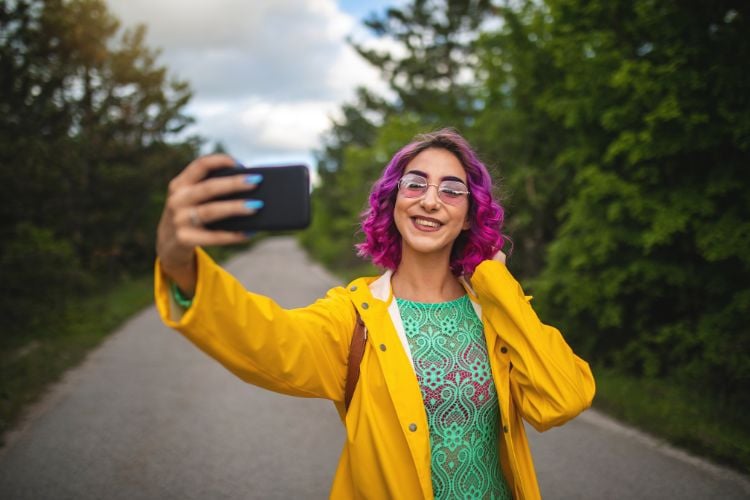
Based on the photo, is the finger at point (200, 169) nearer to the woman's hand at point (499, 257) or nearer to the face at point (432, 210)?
the face at point (432, 210)

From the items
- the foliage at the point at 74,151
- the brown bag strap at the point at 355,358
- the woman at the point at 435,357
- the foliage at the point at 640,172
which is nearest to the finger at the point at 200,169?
the woman at the point at 435,357

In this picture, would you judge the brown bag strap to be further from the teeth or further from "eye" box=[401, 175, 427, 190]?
"eye" box=[401, 175, 427, 190]

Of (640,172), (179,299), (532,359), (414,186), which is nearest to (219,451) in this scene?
(414,186)

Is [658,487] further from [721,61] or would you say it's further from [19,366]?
[19,366]

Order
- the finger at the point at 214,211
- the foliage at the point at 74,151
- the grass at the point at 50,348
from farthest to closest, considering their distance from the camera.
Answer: the foliage at the point at 74,151
the grass at the point at 50,348
the finger at the point at 214,211

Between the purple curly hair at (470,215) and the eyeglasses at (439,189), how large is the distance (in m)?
0.13

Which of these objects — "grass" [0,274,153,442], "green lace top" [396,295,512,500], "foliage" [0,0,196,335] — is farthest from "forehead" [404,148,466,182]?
"foliage" [0,0,196,335]

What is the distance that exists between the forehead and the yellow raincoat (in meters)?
0.40

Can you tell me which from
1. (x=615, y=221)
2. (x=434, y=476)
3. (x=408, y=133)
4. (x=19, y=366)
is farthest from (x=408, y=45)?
(x=434, y=476)

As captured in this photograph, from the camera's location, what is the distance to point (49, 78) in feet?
33.2

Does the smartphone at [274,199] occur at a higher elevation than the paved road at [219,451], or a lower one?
higher

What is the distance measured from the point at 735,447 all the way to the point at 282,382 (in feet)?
14.5

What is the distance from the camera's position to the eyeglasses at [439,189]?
6.85ft

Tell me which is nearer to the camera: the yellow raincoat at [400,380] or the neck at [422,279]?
the yellow raincoat at [400,380]
